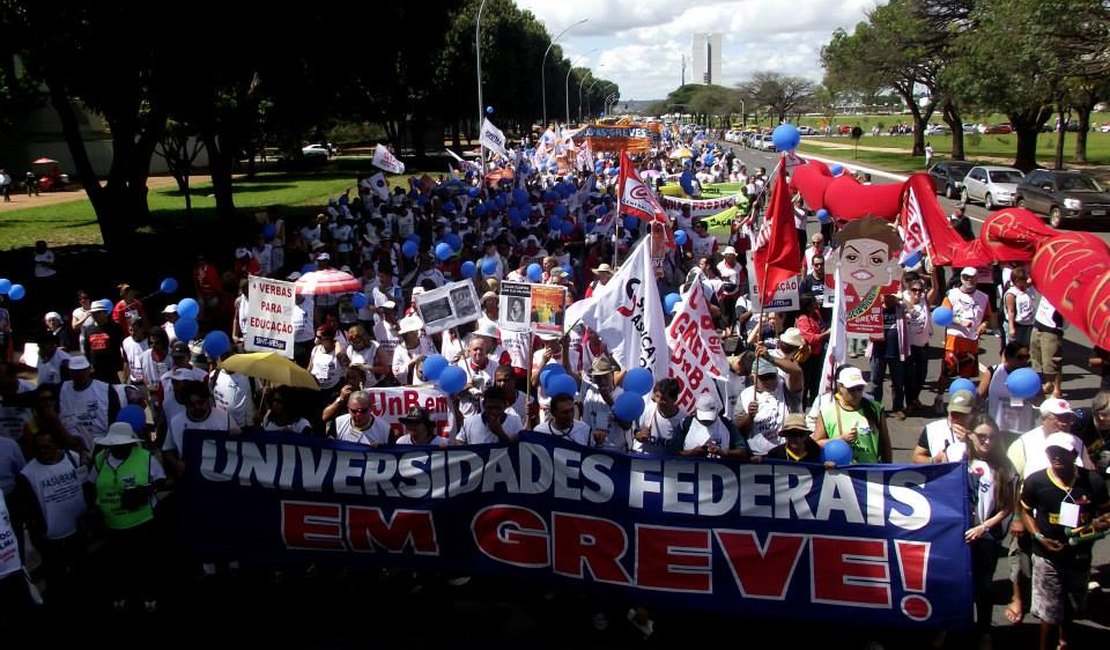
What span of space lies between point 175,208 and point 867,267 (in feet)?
102

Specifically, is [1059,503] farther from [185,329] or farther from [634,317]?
[185,329]

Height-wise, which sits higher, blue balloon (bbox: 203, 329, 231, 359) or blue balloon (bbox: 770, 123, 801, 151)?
blue balloon (bbox: 770, 123, 801, 151)

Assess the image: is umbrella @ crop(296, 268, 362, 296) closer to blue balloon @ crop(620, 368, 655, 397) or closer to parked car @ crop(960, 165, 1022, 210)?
blue balloon @ crop(620, 368, 655, 397)

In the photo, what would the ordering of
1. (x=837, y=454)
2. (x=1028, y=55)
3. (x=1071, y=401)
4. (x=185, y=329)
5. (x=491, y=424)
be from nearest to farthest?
(x=837, y=454) < (x=491, y=424) < (x=185, y=329) < (x=1071, y=401) < (x=1028, y=55)

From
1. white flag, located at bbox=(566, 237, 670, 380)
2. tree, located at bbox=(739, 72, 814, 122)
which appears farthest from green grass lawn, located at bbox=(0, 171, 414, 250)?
tree, located at bbox=(739, 72, 814, 122)

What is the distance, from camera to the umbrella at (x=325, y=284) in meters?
9.69

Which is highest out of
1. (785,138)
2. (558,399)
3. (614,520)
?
(785,138)

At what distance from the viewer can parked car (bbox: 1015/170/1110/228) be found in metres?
24.7

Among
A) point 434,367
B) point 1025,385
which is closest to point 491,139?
point 434,367

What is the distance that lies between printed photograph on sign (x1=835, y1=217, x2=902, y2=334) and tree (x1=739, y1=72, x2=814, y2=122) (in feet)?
389

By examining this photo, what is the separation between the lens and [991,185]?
28.9 m

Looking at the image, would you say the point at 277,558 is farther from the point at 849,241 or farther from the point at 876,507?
the point at 849,241

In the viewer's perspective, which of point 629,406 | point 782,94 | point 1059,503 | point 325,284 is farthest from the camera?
Result: point 782,94

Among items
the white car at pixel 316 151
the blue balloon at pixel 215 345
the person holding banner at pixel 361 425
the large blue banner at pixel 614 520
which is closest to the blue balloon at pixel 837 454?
the large blue banner at pixel 614 520
